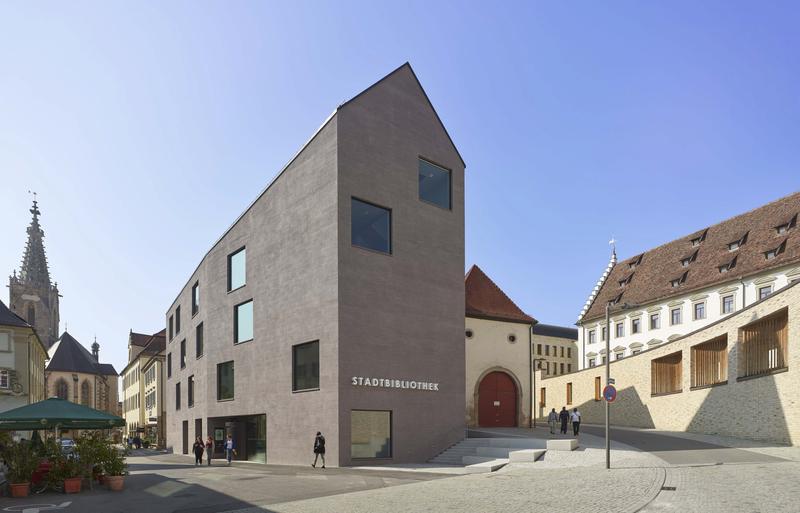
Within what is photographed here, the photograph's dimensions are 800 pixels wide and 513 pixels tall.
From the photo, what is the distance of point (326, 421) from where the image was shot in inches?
1010

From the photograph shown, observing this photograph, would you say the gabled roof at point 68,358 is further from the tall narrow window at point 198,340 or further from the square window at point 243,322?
the square window at point 243,322

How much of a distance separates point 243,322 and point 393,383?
1071 cm

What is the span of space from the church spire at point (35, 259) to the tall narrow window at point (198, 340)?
7843cm

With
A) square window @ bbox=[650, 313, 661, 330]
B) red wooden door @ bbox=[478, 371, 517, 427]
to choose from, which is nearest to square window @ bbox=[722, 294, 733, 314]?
square window @ bbox=[650, 313, 661, 330]

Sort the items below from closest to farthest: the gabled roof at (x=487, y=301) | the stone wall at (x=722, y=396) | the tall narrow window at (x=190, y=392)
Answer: the stone wall at (x=722, y=396) → the gabled roof at (x=487, y=301) → the tall narrow window at (x=190, y=392)

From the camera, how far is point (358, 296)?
26562mm

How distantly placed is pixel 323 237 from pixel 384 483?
11.5m

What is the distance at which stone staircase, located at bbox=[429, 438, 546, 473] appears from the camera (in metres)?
23.8

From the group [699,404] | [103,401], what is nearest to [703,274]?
[699,404]

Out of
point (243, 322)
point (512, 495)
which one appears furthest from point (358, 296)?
point (512, 495)

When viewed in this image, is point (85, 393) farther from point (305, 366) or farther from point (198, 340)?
point (305, 366)

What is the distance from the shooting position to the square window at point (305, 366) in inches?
1061

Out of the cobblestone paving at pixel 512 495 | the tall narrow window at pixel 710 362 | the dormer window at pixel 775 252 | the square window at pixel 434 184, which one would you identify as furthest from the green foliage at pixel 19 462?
the dormer window at pixel 775 252

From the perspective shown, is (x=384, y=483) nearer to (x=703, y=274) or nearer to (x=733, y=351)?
(x=733, y=351)
